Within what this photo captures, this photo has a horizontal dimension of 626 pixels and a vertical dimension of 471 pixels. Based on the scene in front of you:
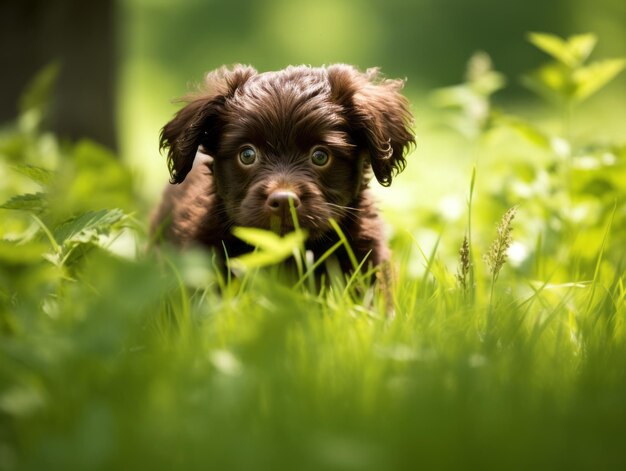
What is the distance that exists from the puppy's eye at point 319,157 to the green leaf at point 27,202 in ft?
3.19

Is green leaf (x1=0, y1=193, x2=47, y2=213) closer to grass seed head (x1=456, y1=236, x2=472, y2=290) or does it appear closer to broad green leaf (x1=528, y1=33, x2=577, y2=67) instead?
grass seed head (x1=456, y1=236, x2=472, y2=290)

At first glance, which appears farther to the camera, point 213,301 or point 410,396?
point 213,301

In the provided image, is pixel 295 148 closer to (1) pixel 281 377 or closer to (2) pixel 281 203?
(2) pixel 281 203

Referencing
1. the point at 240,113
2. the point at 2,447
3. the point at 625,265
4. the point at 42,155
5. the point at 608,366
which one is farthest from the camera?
the point at 42,155

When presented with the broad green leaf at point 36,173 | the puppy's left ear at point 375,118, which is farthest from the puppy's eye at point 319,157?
the broad green leaf at point 36,173

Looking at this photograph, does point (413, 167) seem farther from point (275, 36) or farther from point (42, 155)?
point (275, 36)

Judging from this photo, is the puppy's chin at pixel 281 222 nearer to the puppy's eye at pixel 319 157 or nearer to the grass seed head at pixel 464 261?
the puppy's eye at pixel 319 157

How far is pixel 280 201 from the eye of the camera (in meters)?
2.74

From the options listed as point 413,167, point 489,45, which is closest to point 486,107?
point 413,167

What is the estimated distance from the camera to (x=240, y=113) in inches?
121

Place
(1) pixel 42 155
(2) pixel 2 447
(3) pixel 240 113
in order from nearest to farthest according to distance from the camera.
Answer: (2) pixel 2 447, (3) pixel 240 113, (1) pixel 42 155

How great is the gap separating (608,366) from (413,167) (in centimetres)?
381

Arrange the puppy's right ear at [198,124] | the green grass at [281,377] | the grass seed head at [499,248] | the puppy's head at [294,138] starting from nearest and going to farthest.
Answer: the green grass at [281,377] → the grass seed head at [499,248] → the puppy's head at [294,138] → the puppy's right ear at [198,124]

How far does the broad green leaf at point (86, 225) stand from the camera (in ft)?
8.17
